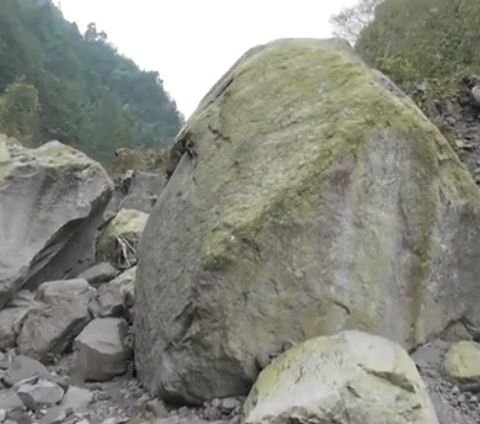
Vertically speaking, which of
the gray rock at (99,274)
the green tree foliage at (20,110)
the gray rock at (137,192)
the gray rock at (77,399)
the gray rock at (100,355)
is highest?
the green tree foliage at (20,110)

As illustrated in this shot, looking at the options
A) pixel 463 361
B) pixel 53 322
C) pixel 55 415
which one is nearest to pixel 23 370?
pixel 53 322

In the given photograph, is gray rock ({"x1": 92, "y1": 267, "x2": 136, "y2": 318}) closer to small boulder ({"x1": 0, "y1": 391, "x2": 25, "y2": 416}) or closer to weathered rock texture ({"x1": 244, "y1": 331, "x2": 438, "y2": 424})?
small boulder ({"x1": 0, "y1": 391, "x2": 25, "y2": 416})

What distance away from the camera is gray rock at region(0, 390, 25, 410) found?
9.99ft

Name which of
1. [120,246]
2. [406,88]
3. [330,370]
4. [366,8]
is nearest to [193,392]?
[330,370]

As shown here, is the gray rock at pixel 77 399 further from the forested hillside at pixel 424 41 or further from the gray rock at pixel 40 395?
the forested hillside at pixel 424 41

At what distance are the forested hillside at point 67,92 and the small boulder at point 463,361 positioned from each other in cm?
1791

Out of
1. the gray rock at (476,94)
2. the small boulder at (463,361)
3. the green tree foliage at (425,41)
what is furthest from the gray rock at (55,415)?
the green tree foliage at (425,41)

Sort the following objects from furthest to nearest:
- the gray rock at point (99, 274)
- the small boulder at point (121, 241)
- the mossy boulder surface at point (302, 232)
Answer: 1. the small boulder at point (121, 241)
2. the gray rock at point (99, 274)
3. the mossy boulder surface at point (302, 232)

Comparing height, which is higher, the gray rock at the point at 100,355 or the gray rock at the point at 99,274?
the gray rock at the point at 99,274

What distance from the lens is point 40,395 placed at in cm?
315

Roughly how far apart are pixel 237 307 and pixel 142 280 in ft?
2.80

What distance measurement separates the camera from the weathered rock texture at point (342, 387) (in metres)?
→ 2.21

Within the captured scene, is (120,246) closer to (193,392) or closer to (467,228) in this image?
(193,392)

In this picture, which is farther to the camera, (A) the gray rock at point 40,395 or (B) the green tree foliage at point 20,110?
(B) the green tree foliage at point 20,110
